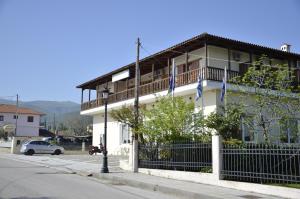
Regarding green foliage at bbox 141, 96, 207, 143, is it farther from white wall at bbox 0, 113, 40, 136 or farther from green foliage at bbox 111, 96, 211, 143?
white wall at bbox 0, 113, 40, 136

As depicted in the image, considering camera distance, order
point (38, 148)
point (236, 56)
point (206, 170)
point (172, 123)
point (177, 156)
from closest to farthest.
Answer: point (206, 170), point (177, 156), point (172, 123), point (236, 56), point (38, 148)

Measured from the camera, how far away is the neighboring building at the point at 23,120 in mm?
82125

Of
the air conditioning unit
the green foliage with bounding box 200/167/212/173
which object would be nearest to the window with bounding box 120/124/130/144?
the air conditioning unit

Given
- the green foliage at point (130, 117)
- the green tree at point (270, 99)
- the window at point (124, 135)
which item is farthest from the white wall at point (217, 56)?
the window at point (124, 135)

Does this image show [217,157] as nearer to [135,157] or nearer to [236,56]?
[135,157]

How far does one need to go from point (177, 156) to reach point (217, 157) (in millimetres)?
3032

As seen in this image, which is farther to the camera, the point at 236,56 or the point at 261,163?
the point at 236,56

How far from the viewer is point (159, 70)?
31.4m

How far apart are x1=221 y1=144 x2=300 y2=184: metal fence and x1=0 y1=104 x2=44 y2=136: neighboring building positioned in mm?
74103

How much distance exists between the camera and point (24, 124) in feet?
271

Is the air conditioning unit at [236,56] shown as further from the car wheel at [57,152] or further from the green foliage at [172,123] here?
the car wheel at [57,152]

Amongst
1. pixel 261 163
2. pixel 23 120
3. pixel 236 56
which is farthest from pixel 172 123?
pixel 23 120

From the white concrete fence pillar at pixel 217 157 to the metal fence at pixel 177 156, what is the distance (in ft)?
2.08

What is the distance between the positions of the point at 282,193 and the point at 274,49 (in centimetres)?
1615
